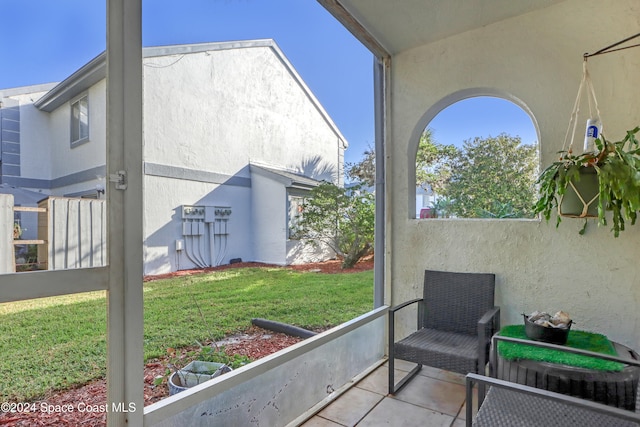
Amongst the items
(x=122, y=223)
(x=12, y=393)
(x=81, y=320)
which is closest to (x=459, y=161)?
(x=122, y=223)

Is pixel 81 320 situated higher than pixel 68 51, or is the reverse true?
pixel 68 51

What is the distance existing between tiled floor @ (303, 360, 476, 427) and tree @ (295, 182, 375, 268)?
1.49m

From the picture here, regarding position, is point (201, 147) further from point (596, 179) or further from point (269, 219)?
point (596, 179)

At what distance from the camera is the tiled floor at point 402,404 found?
2.05 m

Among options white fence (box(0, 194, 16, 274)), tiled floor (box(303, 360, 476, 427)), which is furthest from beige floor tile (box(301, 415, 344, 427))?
white fence (box(0, 194, 16, 274))

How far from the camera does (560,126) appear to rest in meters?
2.32

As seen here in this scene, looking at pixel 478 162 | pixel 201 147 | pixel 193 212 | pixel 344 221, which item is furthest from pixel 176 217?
pixel 478 162

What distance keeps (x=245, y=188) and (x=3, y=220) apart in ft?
5.64

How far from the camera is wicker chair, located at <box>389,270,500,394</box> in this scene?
2.12m

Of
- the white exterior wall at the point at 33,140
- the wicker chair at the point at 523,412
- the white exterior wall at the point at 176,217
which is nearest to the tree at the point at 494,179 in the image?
the wicker chair at the point at 523,412

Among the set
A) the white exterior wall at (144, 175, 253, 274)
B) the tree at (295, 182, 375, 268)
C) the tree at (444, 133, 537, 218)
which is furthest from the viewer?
the tree at (295, 182, 375, 268)

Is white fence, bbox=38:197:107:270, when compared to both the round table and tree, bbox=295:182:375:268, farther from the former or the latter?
tree, bbox=295:182:375:268

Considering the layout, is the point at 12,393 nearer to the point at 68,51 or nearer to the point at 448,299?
the point at 68,51

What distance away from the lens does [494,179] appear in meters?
2.79
